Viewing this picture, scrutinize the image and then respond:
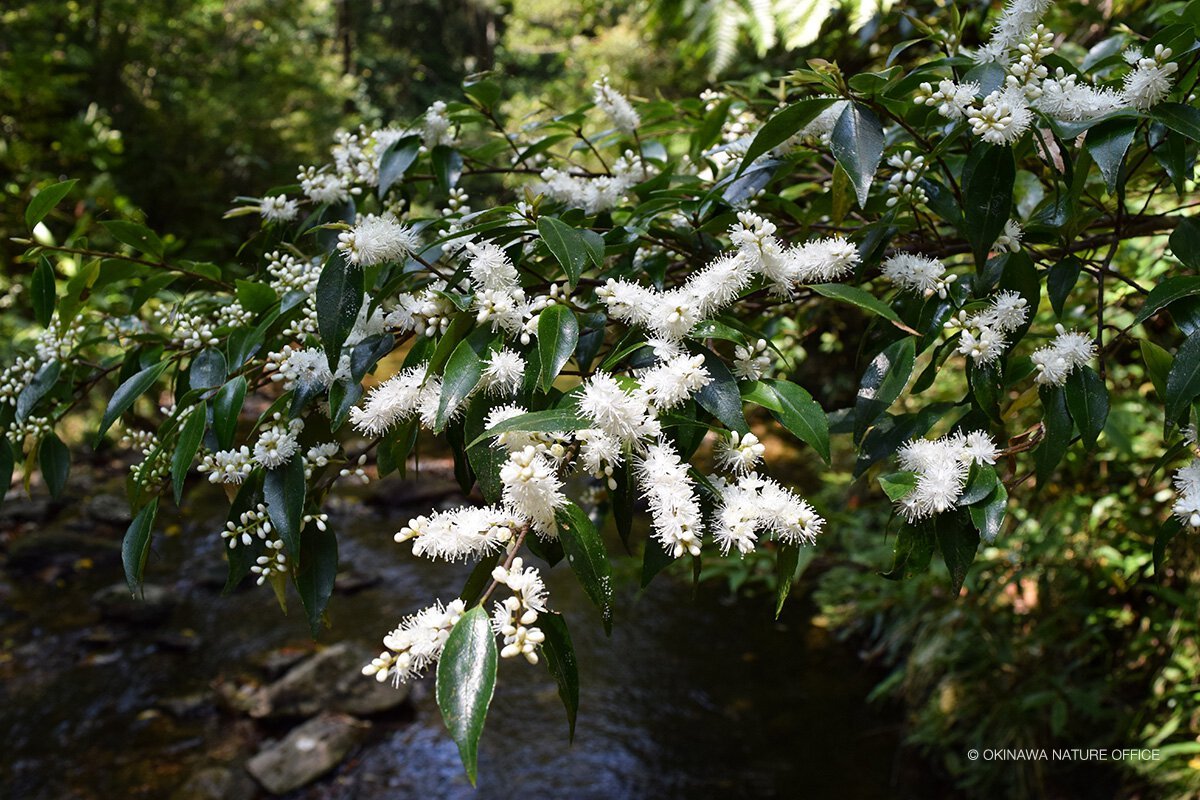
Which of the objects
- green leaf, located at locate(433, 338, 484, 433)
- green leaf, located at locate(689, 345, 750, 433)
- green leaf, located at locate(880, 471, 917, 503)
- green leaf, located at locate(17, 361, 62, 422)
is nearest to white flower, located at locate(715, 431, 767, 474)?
green leaf, located at locate(689, 345, 750, 433)

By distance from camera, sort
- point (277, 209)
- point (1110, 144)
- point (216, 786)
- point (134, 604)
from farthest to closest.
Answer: point (134, 604) < point (216, 786) < point (277, 209) < point (1110, 144)

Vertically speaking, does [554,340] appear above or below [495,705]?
above

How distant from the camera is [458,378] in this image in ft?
2.24

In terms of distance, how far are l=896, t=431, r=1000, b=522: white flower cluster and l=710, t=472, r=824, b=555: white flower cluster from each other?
Result: 4.4 inches

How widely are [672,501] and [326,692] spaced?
3.30m

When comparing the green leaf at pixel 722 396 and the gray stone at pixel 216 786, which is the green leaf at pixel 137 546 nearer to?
the green leaf at pixel 722 396

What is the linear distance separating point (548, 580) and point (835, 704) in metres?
1.68

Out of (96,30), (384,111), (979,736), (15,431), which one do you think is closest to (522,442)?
(15,431)

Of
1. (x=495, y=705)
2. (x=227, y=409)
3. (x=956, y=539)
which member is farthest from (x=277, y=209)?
(x=495, y=705)

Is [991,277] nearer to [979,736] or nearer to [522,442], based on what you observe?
[522,442]

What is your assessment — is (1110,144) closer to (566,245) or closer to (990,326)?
(990,326)

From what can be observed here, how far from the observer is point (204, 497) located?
5.62 meters

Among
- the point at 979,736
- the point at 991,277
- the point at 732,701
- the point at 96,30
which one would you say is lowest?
the point at 732,701

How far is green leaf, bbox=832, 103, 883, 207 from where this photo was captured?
2.45 feet
